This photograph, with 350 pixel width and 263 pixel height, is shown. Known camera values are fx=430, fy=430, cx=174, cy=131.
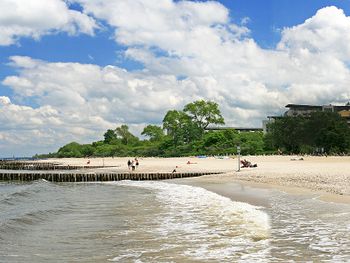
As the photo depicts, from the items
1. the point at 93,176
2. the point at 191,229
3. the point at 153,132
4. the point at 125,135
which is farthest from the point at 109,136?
the point at 191,229

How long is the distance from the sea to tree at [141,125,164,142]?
131 m

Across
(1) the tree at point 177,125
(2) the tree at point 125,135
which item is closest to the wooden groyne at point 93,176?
(1) the tree at point 177,125

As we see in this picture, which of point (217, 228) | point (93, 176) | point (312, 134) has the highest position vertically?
point (312, 134)

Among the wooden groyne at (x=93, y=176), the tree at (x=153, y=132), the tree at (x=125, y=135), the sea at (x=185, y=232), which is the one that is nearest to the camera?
the sea at (x=185, y=232)

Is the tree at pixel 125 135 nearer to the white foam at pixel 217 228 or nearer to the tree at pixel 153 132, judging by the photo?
the tree at pixel 153 132

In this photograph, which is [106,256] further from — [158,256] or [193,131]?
[193,131]

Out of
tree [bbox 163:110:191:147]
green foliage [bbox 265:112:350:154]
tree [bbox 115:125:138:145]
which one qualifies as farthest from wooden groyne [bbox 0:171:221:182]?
tree [bbox 115:125:138:145]

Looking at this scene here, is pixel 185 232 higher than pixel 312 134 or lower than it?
lower

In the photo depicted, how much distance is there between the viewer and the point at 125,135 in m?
177

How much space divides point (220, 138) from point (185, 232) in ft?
323

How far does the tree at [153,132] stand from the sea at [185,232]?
430ft

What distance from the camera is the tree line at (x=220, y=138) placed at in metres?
79.0

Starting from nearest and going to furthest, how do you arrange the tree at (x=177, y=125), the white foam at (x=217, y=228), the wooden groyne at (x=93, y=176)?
the white foam at (x=217, y=228), the wooden groyne at (x=93, y=176), the tree at (x=177, y=125)

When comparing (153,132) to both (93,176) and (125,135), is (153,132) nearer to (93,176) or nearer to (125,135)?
(125,135)
